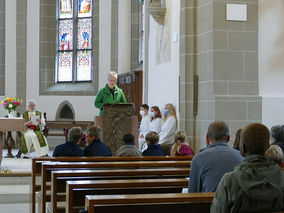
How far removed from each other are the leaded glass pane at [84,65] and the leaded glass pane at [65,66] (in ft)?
1.00

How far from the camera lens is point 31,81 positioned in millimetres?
16531

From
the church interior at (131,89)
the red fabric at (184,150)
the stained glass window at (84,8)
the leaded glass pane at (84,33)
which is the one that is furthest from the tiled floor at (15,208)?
the stained glass window at (84,8)

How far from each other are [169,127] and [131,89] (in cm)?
410

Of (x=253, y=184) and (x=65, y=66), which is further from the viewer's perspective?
(x=65, y=66)

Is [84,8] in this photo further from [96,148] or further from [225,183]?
[225,183]

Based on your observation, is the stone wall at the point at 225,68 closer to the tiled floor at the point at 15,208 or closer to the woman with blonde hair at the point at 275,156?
the tiled floor at the point at 15,208

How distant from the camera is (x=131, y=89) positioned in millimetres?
13711

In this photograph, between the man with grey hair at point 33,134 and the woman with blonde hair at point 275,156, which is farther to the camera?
the man with grey hair at point 33,134

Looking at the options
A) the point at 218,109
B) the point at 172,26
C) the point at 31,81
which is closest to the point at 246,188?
the point at 218,109

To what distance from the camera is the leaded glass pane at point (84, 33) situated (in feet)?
54.0

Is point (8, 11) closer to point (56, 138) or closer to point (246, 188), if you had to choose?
point (56, 138)

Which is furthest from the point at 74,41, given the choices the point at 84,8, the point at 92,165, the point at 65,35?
the point at 92,165

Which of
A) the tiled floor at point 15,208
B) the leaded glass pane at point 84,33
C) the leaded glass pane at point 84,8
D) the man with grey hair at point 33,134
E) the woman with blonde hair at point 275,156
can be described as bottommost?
the tiled floor at point 15,208

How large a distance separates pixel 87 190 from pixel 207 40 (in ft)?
17.7
